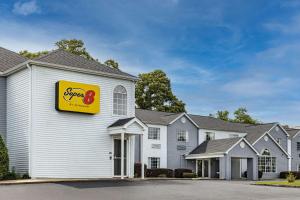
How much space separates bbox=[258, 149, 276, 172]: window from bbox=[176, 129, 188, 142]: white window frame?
8187mm

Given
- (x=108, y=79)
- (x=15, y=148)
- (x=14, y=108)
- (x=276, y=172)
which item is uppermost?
(x=108, y=79)

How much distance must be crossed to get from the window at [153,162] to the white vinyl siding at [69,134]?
15690 millimetres

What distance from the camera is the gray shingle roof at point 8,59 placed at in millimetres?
30670

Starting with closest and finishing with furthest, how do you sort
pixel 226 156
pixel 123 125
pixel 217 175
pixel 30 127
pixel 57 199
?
pixel 57 199
pixel 30 127
pixel 123 125
pixel 226 156
pixel 217 175

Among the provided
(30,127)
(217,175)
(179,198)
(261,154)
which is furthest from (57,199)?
(261,154)

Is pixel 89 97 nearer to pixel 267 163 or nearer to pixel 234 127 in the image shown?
pixel 267 163

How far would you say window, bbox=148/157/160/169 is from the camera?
4519cm

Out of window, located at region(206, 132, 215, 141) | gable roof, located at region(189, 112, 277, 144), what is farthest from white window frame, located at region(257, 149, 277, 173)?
window, located at region(206, 132, 215, 141)

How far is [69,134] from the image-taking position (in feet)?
92.1

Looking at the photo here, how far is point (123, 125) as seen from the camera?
2873cm

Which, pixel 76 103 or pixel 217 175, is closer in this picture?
pixel 76 103

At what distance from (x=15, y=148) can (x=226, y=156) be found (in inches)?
860

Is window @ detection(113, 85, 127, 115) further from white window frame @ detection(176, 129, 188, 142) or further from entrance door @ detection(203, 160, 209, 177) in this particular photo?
entrance door @ detection(203, 160, 209, 177)

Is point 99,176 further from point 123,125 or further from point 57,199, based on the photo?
point 57,199
